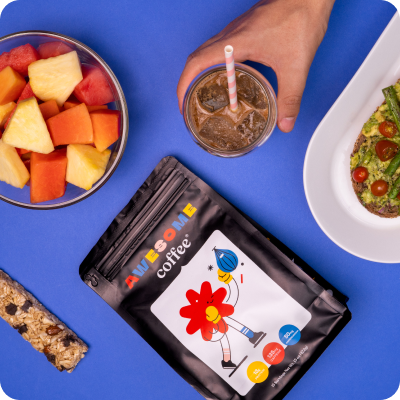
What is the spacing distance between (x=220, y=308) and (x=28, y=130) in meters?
0.91

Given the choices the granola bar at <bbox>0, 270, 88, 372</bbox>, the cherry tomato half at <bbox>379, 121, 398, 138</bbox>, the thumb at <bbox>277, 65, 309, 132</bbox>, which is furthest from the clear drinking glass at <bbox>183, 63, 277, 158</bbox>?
the granola bar at <bbox>0, 270, 88, 372</bbox>

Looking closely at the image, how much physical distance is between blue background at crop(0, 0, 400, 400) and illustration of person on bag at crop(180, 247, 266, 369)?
0.71 feet

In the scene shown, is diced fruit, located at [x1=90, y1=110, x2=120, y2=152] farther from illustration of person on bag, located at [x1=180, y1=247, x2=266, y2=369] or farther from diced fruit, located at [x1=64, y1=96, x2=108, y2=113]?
illustration of person on bag, located at [x1=180, y1=247, x2=266, y2=369]

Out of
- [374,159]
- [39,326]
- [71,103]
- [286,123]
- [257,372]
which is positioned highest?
[374,159]

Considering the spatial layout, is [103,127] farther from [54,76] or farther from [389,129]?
[389,129]

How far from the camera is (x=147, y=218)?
4.03 ft

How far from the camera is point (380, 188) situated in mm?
1112

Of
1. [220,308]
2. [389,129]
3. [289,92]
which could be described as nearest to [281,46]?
[289,92]

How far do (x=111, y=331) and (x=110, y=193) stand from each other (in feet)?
1.87

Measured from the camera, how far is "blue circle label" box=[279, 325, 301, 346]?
3.98ft

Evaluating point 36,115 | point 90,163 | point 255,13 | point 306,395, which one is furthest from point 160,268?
point 255,13

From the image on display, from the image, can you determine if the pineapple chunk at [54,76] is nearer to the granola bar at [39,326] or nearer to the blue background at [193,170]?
the blue background at [193,170]

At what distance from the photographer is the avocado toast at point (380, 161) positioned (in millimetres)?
1100

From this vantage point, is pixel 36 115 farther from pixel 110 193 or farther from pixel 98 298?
pixel 98 298
